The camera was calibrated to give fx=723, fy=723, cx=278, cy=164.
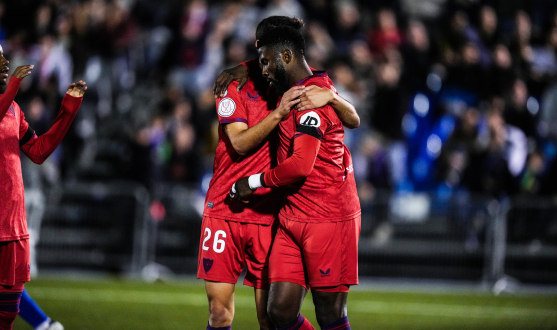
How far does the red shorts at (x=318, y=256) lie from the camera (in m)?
4.98

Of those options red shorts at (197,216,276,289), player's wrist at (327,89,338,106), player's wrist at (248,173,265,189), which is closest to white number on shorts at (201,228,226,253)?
red shorts at (197,216,276,289)

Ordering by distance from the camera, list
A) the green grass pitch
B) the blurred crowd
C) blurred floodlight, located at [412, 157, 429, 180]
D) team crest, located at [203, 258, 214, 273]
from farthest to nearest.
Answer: blurred floodlight, located at [412, 157, 429, 180] → the blurred crowd → the green grass pitch → team crest, located at [203, 258, 214, 273]

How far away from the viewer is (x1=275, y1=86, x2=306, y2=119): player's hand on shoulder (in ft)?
16.0

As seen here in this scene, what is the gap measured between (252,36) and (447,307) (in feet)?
24.3

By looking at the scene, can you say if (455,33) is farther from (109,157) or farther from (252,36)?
(109,157)

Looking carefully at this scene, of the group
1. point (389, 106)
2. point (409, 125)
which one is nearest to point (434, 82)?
point (409, 125)

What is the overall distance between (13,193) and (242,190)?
5.67 ft

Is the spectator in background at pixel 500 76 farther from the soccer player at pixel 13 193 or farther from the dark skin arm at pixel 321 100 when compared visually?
the soccer player at pixel 13 193

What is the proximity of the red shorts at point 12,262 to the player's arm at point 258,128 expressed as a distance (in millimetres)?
1781

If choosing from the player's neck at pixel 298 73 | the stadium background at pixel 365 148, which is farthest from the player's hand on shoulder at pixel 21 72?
the stadium background at pixel 365 148

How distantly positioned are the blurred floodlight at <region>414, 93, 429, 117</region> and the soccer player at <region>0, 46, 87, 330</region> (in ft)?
30.7

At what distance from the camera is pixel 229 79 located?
17.9 ft

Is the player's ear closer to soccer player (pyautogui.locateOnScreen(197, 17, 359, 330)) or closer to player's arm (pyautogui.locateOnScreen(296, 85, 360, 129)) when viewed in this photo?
player's arm (pyautogui.locateOnScreen(296, 85, 360, 129))

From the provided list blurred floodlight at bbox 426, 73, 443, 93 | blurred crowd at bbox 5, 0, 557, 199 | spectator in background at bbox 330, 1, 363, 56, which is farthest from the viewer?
spectator in background at bbox 330, 1, 363, 56
